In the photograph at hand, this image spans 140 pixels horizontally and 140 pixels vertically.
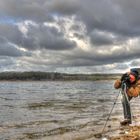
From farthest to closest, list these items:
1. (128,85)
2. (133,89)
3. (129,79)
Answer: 1. (128,85)
2. (133,89)
3. (129,79)

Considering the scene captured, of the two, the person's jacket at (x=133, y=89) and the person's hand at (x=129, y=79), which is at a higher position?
the person's hand at (x=129, y=79)

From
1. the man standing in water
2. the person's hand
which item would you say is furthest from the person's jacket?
the person's hand

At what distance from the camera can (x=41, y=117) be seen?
25.1 meters

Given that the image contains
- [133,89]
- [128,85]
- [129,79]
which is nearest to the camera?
[129,79]

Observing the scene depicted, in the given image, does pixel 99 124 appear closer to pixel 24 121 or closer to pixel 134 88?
pixel 134 88

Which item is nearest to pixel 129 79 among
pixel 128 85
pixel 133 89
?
pixel 128 85

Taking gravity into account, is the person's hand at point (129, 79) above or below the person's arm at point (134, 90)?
above

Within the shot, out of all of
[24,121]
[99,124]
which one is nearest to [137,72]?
[99,124]

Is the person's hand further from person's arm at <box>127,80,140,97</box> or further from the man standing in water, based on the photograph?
person's arm at <box>127,80,140,97</box>

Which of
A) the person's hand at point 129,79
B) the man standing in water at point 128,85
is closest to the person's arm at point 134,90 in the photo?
the man standing in water at point 128,85

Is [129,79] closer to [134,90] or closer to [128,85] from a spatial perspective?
Answer: [128,85]

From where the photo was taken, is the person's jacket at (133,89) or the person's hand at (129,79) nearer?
the person's hand at (129,79)

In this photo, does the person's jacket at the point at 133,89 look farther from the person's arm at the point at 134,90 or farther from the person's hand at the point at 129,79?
the person's hand at the point at 129,79

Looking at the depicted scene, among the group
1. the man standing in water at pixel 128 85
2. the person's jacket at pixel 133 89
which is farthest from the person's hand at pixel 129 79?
the person's jacket at pixel 133 89
